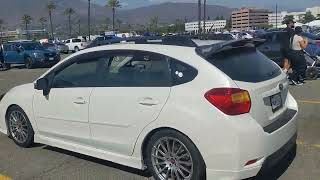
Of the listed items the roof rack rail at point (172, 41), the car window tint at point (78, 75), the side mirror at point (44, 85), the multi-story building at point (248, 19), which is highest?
the multi-story building at point (248, 19)

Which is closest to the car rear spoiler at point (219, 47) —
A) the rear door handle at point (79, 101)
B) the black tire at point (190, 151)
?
the black tire at point (190, 151)

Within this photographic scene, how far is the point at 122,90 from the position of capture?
5293mm

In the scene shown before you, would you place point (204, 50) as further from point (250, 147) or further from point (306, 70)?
point (306, 70)

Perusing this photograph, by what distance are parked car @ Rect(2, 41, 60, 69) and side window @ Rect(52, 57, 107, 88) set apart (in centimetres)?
2093

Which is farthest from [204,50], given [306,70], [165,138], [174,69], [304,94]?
[306,70]

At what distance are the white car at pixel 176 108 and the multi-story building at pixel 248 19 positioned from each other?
397 feet

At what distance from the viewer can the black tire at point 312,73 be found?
1353 cm

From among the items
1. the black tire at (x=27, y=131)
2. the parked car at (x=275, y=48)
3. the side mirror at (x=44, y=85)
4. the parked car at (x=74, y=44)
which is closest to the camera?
the side mirror at (x=44, y=85)

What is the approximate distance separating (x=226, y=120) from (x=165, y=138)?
71 cm

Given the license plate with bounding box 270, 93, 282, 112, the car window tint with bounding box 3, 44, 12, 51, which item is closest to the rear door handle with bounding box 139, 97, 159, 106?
the license plate with bounding box 270, 93, 282, 112

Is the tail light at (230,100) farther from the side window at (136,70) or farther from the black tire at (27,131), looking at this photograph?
the black tire at (27,131)

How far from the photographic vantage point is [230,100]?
14.9 ft

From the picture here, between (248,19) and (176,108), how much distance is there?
125 m

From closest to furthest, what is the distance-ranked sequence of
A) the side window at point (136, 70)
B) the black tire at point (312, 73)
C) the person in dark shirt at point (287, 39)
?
the side window at point (136, 70) → the person in dark shirt at point (287, 39) → the black tire at point (312, 73)
